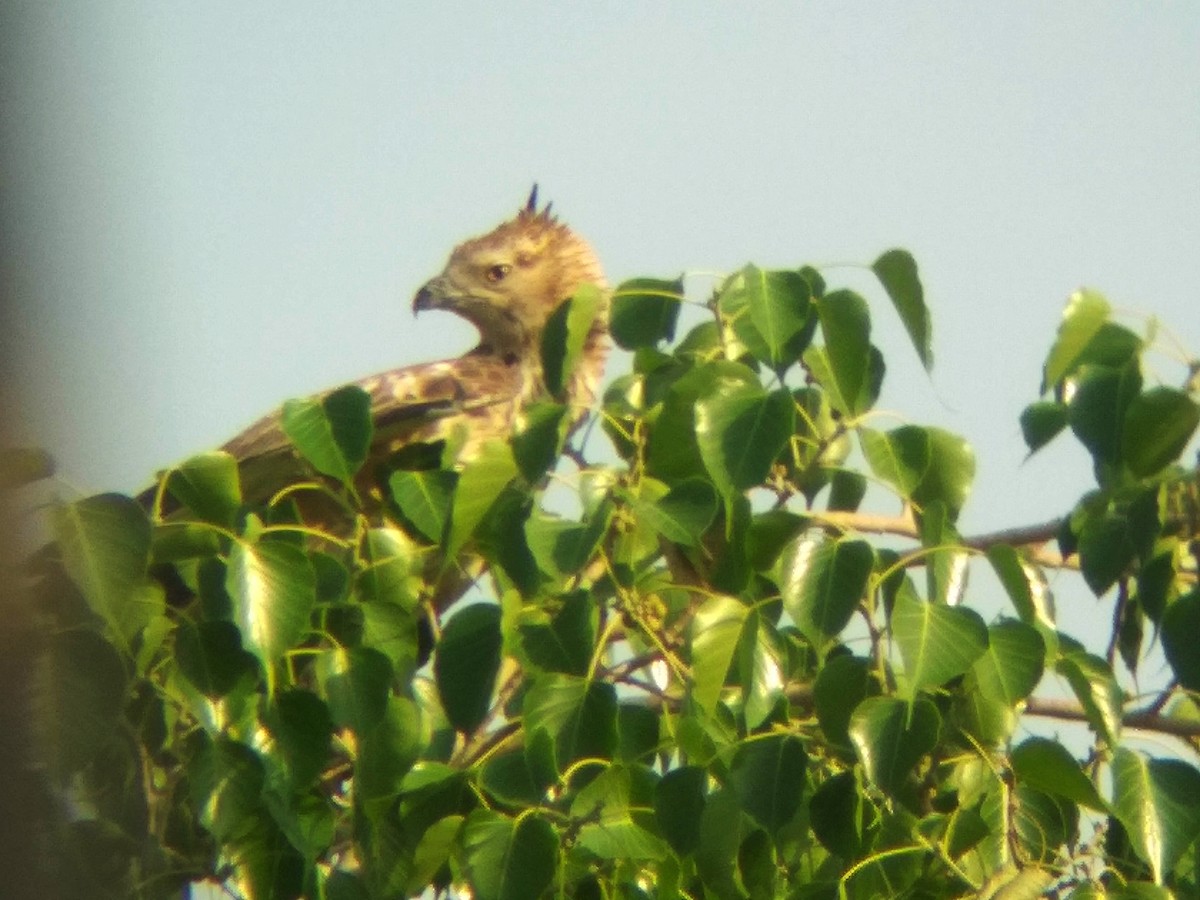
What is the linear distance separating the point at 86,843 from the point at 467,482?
37.1 inches

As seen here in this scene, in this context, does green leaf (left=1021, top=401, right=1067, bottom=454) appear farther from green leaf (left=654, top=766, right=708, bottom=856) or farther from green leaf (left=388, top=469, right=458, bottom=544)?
green leaf (left=388, top=469, right=458, bottom=544)

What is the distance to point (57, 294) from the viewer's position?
1229 millimetres

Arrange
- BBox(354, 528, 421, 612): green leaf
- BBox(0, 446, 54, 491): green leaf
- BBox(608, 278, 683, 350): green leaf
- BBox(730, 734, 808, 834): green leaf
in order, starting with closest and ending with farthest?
BBox(0, 446, 54, 491): green leaf → BBox(730, 734, 808, 834): green leaf → BBox(354, 528, 421, 612): green leaf → BBox(608, 278, 683, 350): green leaf

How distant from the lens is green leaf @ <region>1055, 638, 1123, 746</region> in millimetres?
2873

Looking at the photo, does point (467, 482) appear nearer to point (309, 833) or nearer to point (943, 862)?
point (309, 833)

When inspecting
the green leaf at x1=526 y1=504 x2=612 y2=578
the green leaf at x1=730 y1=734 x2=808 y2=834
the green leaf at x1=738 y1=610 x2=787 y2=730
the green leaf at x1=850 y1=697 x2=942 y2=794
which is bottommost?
the green leaf at x1=730 y1=734 x2=808 y2=834

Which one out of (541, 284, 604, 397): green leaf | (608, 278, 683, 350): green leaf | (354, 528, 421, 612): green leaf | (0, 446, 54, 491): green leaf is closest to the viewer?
(0, 446, 54, 491): green leaf

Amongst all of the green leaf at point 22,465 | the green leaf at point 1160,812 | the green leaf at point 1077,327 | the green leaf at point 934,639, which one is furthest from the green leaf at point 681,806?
the green leaf at point 22,465

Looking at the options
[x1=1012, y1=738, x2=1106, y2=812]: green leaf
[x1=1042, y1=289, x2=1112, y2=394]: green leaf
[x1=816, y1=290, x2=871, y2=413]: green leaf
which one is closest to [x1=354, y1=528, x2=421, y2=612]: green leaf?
[x1=816, y1=290, x2=871, y2=413]: green leaf

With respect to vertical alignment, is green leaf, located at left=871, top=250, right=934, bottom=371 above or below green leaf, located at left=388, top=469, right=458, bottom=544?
above

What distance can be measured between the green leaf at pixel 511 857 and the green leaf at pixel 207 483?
27.8 inches

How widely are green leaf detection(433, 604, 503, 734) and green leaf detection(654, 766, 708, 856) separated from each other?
15.0 inches

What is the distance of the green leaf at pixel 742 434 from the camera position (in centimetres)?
292

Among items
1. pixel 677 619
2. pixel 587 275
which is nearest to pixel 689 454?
pixel 677 619
